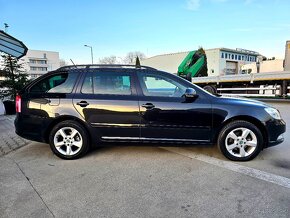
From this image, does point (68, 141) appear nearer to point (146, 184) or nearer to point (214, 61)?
point (146, 184)

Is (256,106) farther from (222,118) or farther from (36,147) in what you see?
(36,147)

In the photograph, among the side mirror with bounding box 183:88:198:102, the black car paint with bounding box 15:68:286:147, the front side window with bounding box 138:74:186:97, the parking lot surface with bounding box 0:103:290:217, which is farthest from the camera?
the front side window with bounding box 138:74:186:97

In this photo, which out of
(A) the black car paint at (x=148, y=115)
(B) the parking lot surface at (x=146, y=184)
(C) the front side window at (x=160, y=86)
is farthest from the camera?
(C) the front side window at (x=160, y=86)

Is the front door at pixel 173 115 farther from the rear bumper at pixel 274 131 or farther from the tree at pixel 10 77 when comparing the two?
the tree at pixel 10 77

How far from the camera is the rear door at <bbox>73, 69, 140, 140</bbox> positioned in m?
4.26

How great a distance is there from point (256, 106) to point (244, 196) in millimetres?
1799

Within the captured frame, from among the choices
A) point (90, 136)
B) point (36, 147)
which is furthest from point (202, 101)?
point (36, 147)

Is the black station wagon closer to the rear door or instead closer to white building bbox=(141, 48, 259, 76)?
the rear door

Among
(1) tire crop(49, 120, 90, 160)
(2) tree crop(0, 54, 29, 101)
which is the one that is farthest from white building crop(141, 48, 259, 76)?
(1) tire crop(49, 120, 90, 160)

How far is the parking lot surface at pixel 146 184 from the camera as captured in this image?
8.97 feet

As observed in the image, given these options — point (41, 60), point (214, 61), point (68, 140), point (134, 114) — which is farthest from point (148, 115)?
point (41, 60)

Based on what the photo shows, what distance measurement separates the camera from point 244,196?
9.84ft

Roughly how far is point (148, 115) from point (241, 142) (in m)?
1.69

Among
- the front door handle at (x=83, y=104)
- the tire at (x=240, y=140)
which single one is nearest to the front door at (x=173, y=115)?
the tire at (x=240, y=140)
